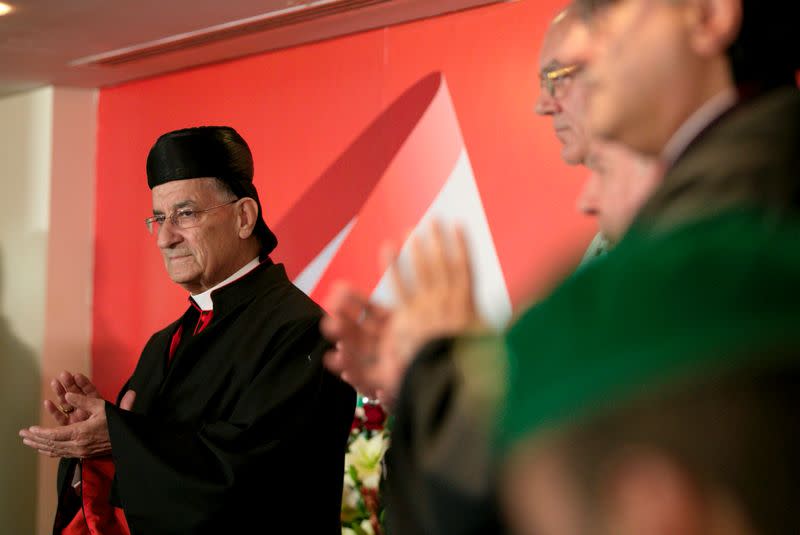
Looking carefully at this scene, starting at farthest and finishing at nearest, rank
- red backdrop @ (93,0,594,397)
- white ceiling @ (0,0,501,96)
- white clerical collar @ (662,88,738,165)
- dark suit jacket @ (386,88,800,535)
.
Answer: white ceiling @ (0,0,501,96) < red backdrop @ (93,0,594,397) < white clerical collar @ (662,88,738,165) < dark suit jacket @ (386,88,800,535)

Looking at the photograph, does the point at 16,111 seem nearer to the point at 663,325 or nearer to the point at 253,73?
the point at 253,73

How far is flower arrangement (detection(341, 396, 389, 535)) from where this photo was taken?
9.53ft

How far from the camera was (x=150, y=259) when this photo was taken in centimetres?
484

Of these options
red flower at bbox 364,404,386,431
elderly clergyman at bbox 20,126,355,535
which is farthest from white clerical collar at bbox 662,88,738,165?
red flower at bbox 364,404,386,431

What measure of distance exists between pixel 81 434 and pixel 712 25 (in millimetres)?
2106

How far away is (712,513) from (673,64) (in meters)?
0.45

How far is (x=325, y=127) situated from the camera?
4262mm

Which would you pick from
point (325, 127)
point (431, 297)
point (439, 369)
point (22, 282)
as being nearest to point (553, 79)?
point (431, 297)

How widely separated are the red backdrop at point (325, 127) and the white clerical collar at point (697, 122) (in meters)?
2.18

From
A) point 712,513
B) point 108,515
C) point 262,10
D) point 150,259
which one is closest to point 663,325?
point 712,513

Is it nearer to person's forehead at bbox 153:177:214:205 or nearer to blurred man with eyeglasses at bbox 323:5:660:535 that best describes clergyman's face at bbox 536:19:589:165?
blurred man with eyeglasses at bbox 323:5:660:535

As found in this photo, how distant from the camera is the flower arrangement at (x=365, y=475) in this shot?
9.53ft

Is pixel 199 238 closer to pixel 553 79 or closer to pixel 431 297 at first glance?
pixel 553 79

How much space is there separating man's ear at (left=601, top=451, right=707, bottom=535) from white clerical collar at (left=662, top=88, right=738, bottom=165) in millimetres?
347
